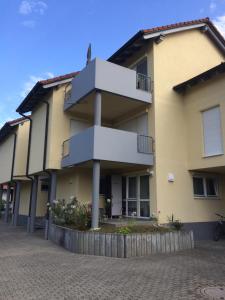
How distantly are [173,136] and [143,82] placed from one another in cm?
315

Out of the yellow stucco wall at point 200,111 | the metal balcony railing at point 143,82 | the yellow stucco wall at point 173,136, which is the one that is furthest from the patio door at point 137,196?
the metal balcony railing at point 143,82

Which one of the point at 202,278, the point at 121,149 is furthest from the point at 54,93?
the point at 202,278

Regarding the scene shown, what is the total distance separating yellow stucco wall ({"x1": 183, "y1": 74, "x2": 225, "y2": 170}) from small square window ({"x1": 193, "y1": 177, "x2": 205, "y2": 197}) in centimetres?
95

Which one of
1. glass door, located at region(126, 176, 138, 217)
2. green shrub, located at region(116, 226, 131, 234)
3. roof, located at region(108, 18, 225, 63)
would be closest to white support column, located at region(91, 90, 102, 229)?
green shrub, located at region(116, 226, 131, 234)

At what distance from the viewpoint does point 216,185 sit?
15.0 meters

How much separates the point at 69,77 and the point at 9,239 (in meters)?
9.20

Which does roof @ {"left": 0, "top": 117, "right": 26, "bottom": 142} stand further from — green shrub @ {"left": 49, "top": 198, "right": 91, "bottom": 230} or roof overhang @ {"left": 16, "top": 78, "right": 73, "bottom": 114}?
green shrub @ {"left": 49, "top": 198, "right": 91, "bottom": 230}

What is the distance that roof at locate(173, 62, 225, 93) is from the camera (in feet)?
41.0

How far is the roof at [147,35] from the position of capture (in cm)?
1387

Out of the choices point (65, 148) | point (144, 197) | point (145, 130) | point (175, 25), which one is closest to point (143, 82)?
point (145, 130)

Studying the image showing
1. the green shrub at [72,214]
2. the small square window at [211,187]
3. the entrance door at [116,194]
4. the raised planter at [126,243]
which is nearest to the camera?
the raised planter at [126,243]

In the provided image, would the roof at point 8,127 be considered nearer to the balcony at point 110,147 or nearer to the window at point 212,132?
the balcony at point 110,147

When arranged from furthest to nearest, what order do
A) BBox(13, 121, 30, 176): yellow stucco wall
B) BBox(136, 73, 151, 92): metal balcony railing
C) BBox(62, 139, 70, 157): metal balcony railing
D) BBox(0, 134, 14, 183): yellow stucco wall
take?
BBox(0, 134, 14, 183): yellow stucco wall < BBox(13, 121, 30, 176): yellow stucco wall < BBox(62, 139, 70, 157): metal balcony railing < BBox(136, 73, 151, 92): metal balcony railing

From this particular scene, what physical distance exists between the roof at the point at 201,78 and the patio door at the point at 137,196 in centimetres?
494
